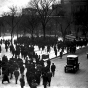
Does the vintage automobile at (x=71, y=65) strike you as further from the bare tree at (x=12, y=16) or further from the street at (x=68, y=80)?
the bare tree at (x=12, y=16)

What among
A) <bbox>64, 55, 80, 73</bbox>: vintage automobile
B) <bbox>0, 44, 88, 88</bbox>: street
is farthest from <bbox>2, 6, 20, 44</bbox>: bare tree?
<bbox>0, 44, 88, 88</bbox>: street

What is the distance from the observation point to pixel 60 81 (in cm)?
1527

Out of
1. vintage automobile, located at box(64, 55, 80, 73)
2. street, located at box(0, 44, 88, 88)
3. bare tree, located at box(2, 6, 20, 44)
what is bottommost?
street, located at box(0, 44, 88, 88)

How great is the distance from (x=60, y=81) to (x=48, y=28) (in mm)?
60135

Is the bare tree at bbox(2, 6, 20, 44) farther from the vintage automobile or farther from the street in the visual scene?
the street

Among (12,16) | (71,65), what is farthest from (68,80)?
(12,16)

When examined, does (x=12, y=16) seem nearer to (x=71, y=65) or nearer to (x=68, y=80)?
(x=71, y=65)

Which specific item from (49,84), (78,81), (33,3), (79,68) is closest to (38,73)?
(49,84)

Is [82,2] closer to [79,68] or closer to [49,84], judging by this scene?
[79,68]

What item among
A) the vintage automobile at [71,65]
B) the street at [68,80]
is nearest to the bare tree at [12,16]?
the vintage automobile at [71,65]

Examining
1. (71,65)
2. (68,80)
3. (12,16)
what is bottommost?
(68,80)

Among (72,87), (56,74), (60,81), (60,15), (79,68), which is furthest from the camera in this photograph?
(60,15)

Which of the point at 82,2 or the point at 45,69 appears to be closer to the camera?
the point at 45,69

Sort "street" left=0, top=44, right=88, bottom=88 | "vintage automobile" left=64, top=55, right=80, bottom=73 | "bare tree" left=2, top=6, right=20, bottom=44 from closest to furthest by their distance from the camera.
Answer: "street" left=0, top=44, right=88, bottom=88
"vintage automobile" left=64, top=55, right=80, bottom=73
"bare tree" left=2, top=6, right=20, bottom=44
